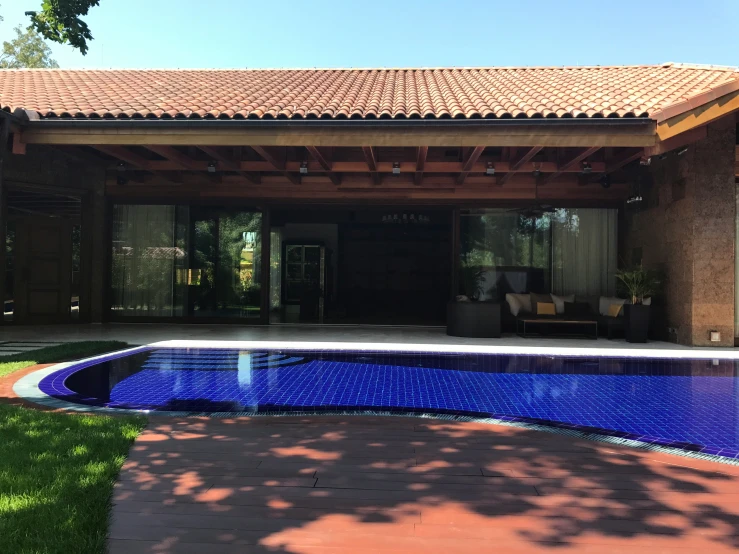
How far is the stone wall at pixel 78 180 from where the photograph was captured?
8438 mm

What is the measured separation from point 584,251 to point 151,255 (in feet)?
29.4

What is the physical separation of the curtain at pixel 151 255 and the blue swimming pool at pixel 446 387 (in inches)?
146

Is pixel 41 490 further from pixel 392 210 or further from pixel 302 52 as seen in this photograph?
pixel 302 52

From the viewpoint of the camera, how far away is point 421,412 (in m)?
4.01

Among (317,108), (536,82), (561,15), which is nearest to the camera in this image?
(317,108)

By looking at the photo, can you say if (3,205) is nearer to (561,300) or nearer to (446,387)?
(446,387)

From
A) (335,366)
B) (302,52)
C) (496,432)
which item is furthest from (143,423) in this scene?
(302,52)

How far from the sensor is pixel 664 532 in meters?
2.07

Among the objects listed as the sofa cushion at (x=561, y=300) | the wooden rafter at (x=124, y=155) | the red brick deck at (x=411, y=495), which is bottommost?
the red brick deck at (x=411, y=495)

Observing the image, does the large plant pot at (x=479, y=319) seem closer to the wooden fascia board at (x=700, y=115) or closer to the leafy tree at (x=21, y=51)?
the wooden fascia board at (x=700, y=115)

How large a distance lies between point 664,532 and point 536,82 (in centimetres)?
893

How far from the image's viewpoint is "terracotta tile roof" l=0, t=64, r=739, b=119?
22.2 feet

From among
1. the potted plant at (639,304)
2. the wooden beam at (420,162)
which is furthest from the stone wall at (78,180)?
the potted plant at (639,304)

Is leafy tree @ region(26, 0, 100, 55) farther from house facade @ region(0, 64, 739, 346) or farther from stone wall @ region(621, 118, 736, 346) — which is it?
stone wall @ region(621, 118, 736, 346)
